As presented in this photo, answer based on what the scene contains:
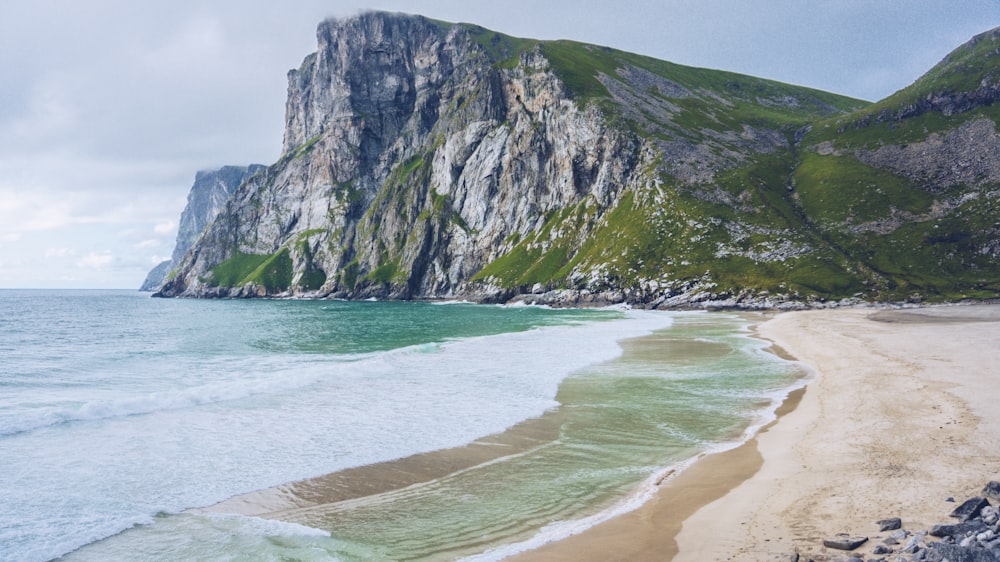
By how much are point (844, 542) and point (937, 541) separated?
1.27 meters

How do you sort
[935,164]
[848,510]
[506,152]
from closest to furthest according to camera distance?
[848,510]
[935,164]
[506,152]

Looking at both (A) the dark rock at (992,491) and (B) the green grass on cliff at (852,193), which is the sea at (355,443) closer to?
(A) the dark rock at (992,491)

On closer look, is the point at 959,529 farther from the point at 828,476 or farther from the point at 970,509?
the point at 828,476

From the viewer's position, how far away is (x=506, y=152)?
18212 centimetres

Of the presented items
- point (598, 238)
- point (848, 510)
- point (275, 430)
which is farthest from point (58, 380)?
point (598, 238)

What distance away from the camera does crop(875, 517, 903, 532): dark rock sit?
9.38 meters

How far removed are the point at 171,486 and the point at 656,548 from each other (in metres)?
13.6

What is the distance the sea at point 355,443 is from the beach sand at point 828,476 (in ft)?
3.46

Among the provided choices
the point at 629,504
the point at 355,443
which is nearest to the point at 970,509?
the point at 629,504

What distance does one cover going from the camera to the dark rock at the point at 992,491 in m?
10.1

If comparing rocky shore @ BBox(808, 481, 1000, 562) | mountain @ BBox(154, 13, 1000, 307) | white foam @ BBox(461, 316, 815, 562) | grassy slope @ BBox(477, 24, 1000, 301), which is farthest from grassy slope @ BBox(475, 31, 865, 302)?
rocky shore @ BBox(808, 481, 1000, 562)

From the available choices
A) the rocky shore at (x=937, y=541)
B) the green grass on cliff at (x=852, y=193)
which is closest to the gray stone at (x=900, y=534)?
the rocky shore at (x=937, y=541)

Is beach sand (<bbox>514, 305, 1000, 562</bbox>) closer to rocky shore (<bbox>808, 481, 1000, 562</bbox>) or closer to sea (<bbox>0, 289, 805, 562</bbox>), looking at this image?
rocky shore (<bbox>808, 481, 1000, 562</bbox>)

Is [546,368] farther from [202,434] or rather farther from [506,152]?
[506,152]
